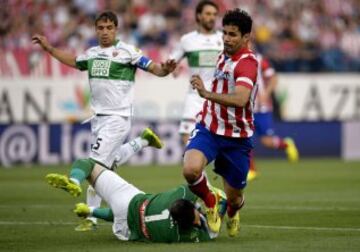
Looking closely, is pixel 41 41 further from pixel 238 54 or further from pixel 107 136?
pixel 238 54

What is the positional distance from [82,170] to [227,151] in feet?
5.10

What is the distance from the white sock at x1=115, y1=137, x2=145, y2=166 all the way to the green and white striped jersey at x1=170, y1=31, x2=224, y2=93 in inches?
110

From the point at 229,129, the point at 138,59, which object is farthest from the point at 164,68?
the point at 229,129

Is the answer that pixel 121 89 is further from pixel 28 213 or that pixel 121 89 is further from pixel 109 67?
pixel 28 213

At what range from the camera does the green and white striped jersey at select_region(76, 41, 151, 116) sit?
41.0 ft

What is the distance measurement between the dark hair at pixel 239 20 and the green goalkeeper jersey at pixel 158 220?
1781mm

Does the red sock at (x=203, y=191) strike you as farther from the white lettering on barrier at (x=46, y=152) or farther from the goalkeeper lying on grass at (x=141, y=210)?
the white lettering on barrier at (x=46, y=152)

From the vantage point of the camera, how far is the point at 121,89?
41.4ft

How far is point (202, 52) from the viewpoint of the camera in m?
15.7

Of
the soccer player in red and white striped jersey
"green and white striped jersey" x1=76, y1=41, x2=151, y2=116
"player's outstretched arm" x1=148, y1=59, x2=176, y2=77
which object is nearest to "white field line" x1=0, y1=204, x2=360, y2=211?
"green and white striped jersey" x1=76, y1=41, x2=151, y2=116

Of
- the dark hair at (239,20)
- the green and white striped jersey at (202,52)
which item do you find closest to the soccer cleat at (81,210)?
the dark hair at (239,20)

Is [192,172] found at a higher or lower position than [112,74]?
lower

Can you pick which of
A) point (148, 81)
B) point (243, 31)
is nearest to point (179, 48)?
point (243, 31)

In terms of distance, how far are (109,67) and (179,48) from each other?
12.3 feet
